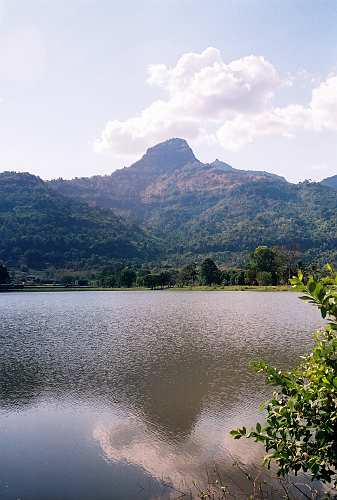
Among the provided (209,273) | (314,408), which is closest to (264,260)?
(209,273)

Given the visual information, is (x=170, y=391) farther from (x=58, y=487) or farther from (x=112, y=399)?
(x=58, y=487)

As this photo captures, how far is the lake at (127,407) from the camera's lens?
16297 millimetres

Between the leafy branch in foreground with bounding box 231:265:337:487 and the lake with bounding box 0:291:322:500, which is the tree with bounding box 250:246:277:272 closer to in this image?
the lake with bounding box 0:291:322:500

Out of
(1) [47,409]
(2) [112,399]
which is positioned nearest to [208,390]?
(2) [112,399]

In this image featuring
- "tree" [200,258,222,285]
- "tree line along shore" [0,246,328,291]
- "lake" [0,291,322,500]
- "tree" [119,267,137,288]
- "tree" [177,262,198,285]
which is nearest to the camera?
"lake" [0,291,322,500]

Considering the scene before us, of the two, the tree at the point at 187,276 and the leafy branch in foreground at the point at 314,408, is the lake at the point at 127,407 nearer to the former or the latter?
the leafy branch in foreground at the point at 314,408

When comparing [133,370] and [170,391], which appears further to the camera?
[133,370]

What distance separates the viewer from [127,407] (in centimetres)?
2506

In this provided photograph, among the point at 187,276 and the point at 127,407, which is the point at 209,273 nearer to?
the point at 187,276

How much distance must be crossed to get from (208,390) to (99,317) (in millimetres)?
48130

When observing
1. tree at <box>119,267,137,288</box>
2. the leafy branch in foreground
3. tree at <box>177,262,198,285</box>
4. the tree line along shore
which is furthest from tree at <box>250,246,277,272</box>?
the leafy branch in foreground

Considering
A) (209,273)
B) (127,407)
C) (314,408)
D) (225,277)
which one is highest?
(209,273)

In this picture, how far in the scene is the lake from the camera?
1630cm

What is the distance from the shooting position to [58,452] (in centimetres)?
1870
